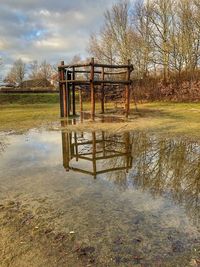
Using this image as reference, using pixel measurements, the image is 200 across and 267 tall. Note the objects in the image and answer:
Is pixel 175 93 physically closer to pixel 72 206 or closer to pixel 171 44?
pixel 171 44

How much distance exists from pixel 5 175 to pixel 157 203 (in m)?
2.87

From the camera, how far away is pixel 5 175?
214 inches

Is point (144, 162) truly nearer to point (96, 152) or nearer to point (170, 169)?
point (170, 169)

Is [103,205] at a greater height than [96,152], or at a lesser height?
lesser

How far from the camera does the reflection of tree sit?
4406mm

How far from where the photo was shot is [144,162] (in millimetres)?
6219

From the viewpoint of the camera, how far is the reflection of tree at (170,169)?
14.5 feet

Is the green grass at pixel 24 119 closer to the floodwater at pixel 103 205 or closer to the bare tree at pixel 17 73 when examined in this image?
the floodwater at pixel 103 205

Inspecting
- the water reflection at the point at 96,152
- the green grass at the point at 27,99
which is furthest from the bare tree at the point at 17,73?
the water reflection at the point at 96,152

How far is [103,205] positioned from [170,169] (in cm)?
213

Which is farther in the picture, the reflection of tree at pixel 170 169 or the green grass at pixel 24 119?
the green grass at pixel 24 119

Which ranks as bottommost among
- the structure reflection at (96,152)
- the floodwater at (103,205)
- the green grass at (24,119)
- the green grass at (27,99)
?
the floodwater at (103,205)

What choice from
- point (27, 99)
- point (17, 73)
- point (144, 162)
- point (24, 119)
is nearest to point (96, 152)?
point (144, 162)

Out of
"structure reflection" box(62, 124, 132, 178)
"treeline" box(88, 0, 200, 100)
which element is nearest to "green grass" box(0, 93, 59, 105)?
"treeline" box(88, 0, 200, 100)
